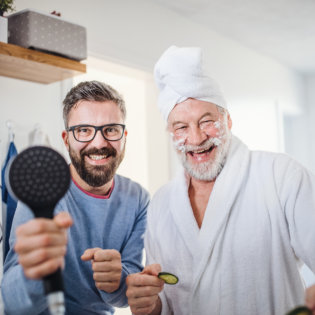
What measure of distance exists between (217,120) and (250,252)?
0.39 meters

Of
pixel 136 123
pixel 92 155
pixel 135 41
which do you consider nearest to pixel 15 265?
pixel 92 155

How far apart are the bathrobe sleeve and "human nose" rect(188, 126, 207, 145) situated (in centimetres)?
24

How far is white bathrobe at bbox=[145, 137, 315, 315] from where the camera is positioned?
105cm

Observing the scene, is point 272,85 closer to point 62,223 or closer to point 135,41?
point 135,41

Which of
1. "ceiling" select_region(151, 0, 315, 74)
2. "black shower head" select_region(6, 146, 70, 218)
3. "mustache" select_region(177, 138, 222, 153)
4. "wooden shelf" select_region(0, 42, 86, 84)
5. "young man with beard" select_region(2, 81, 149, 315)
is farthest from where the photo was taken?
"ceiling" select_region(151, 0, 315, 74)

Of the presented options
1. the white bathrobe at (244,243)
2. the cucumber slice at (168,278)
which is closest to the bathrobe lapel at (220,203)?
the white bathrobe at (244,243)

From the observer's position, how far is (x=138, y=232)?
44.4 inches

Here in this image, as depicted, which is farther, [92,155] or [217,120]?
[217,120]

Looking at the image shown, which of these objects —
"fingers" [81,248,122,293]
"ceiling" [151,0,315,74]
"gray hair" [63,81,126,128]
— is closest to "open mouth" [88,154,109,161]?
"gray hair" [63,81,126,128]

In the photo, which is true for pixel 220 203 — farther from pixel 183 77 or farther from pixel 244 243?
pixel 183 77

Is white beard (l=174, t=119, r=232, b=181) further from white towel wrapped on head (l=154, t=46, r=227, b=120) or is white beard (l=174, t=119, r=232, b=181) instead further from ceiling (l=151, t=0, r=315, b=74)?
ceiling (l=151, t=0, r=315, b=74)

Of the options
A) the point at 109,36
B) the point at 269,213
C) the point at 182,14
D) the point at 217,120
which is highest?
the point at 182,14

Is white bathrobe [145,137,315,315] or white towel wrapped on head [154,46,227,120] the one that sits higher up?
white towel wrapped on head [154,46,227,120]

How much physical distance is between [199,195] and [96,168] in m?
0.43
